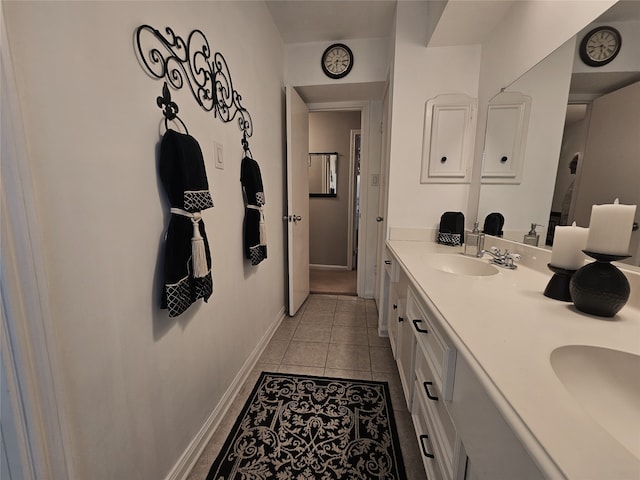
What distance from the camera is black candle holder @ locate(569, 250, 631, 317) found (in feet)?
2.16

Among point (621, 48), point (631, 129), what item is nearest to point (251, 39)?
point (621, 48)

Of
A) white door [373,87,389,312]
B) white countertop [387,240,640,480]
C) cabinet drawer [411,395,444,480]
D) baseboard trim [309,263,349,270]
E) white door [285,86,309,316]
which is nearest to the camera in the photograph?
white countertop [387,240,640,480]

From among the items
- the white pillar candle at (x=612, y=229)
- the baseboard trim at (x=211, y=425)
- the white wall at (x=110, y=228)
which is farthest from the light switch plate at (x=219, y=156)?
the white pillar candle at (x=612, y=229)

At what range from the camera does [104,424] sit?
0.70 metres

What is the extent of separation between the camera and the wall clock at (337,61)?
2.17m

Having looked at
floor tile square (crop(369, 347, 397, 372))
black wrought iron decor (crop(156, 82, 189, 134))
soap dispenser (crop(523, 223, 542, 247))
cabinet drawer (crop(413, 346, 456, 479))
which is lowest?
floor tile square (crop(369, 347, 397, 372))

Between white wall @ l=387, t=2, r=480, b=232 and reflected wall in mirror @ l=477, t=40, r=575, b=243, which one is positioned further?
white wall @ l=387, t=2, r=480, b=232

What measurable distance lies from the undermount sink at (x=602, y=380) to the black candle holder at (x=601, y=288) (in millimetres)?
197

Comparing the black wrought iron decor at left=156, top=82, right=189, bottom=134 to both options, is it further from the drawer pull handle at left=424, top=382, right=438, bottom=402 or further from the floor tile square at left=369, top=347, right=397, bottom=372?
the floor tile square at left=369, top=347, right=397, bottom=372

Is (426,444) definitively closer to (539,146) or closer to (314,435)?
(314,435)

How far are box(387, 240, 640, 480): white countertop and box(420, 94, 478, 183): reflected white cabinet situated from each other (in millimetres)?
983

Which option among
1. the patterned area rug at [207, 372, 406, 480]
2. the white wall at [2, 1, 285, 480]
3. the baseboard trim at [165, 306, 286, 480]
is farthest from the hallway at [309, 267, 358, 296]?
the white wall at [2, 1, 285, 480]

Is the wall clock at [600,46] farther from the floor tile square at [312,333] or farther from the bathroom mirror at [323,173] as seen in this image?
the bathroom mirror at [323,173]

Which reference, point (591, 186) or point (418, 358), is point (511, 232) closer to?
point (591, 186)
